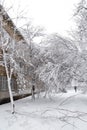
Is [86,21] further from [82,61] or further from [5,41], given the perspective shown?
[5,41]

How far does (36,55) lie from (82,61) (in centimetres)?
692

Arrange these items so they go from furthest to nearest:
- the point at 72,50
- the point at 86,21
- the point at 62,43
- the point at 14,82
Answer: the point at 14,82 < the point at 62,43 < the point at 72,50 < the point at 86,21

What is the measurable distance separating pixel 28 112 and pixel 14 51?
552 centimetres

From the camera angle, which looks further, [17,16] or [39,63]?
[39,63]

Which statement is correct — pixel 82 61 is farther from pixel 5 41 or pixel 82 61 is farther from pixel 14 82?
pixel 14 82

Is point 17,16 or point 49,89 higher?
point 17,16

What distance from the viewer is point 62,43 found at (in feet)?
76.4

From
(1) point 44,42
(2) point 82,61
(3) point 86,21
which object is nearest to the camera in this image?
(3) point 86,21

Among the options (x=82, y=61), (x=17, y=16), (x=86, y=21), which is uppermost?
(x=17, y=16)

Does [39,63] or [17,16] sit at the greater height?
[17,16]

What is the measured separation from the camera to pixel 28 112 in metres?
20.0

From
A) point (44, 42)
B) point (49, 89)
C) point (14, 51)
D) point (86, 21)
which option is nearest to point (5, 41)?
point (14, 51)

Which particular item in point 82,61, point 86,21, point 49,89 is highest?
point 86,21

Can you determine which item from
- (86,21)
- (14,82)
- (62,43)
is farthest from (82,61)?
(14,82)
